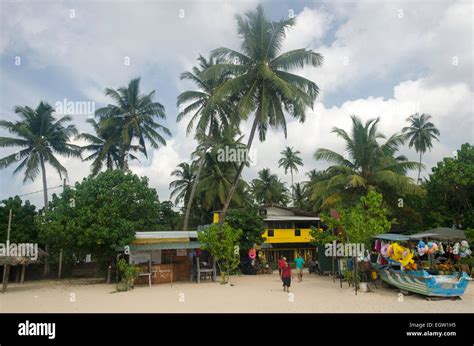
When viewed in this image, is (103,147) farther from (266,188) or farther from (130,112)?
(266,188)

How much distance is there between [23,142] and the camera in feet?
98.8

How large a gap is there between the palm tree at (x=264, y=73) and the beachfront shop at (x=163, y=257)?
7.18m

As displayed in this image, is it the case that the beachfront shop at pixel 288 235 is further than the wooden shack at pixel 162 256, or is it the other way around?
the beachfront shop at pixel 288 235

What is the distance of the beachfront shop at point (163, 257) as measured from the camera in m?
20.7

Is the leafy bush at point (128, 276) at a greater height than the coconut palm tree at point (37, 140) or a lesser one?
lesser

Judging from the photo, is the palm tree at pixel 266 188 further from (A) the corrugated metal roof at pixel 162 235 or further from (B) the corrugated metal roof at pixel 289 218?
(A) the corrugated metal roof at pixel 162 235

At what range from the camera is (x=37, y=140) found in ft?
99.7

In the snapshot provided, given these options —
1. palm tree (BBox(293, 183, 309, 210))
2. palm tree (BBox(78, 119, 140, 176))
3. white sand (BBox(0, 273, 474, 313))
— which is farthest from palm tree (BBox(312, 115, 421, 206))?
palm tree (BBox(293, 183, 309, 210))

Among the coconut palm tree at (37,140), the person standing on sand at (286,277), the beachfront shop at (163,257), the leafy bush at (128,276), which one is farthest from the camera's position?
the coconut palm tree at (37,140)

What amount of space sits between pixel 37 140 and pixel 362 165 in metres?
24.7

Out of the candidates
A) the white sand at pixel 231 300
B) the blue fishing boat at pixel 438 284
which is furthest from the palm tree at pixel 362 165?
the blue fishing boat at pixel 438 284

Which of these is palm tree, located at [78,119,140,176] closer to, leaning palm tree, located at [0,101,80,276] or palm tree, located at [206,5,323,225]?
leaning palm tree, located at [0,101,80,276]
